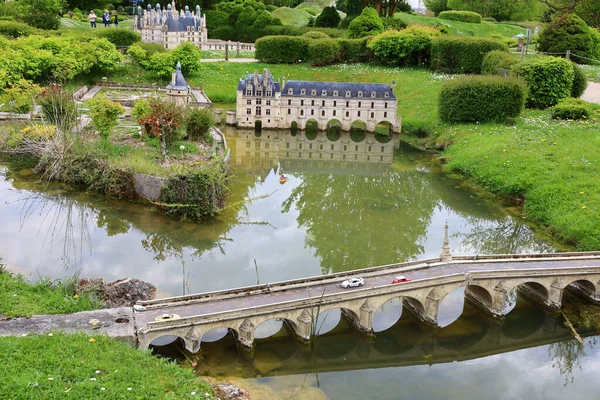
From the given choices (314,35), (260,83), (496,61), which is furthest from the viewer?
(314,35)

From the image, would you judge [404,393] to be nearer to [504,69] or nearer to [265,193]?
[265,193]

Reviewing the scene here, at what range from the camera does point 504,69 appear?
6419 centimetres

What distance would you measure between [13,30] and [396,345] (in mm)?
68614

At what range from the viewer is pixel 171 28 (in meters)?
85.1

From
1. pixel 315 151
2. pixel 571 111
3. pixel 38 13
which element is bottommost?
pixel 315 151

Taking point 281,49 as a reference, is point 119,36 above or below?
above

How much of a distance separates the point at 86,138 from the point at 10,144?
269 inches

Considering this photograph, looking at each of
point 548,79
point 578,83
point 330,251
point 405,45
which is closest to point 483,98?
point 548,79

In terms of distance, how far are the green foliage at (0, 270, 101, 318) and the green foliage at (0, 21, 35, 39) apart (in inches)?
2290

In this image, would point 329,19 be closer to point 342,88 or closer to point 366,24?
point 366,24

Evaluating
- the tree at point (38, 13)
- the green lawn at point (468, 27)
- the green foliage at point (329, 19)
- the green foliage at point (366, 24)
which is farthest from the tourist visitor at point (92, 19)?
the green lawn at point (468, 27)

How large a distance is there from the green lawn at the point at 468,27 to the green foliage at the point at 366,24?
25.9 feet

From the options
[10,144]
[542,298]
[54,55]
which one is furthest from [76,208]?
[54,55]

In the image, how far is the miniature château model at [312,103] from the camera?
6116 centimetres
